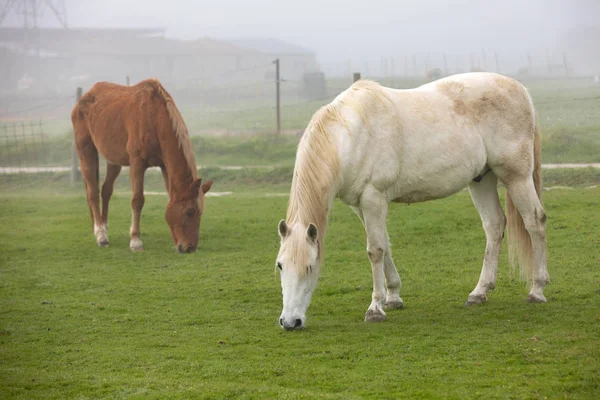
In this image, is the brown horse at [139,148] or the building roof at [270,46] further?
the building roof at [270,46]

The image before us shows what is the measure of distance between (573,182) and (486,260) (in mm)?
6929

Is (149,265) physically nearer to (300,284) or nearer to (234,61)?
(300,284)

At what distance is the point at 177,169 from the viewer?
31.9 feet

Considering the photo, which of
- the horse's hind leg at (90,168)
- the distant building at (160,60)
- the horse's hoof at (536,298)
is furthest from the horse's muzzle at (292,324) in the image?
the distant building at (160,60)

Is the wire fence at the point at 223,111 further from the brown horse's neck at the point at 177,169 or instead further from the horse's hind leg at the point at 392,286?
the horse's hind leg at the point at 392,286

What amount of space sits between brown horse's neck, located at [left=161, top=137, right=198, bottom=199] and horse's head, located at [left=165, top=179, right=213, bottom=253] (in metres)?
0.07

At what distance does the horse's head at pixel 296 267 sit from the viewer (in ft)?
17.9

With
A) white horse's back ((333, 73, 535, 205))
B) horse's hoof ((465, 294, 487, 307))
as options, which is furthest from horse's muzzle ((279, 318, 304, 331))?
horse's hoof ((465, 294, 487, 307))

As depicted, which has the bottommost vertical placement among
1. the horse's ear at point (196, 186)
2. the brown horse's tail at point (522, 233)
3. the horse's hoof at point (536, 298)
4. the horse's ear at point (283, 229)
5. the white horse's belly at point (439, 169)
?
the horse's hoof at point (536, 298)

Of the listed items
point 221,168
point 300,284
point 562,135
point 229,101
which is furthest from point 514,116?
point 229,101

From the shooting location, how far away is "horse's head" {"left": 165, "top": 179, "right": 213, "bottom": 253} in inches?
383

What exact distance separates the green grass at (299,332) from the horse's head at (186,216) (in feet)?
0.66

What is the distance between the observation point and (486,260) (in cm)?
665

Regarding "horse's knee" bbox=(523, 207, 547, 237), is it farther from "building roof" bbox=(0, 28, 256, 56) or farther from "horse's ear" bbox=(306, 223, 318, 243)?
"building roof" bbox=(0, 28, 256, 56)
